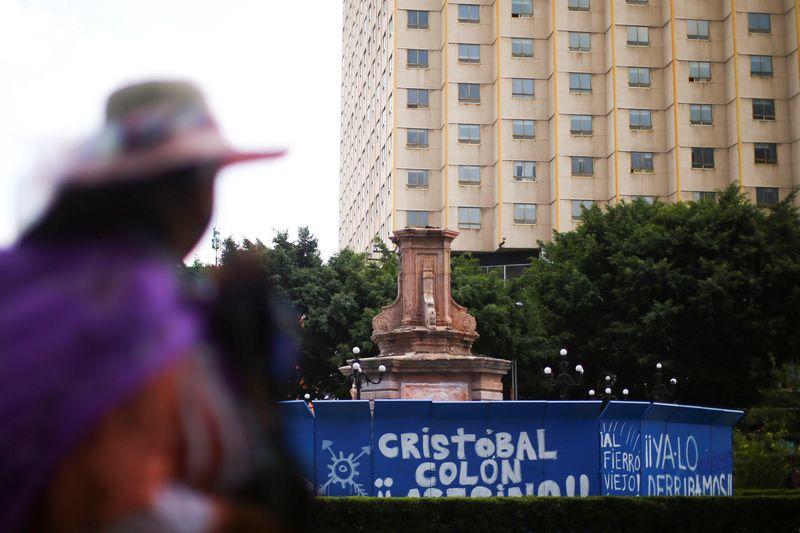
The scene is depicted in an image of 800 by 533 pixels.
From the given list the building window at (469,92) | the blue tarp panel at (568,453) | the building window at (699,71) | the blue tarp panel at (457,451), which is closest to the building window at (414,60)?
the building window at (469,92)

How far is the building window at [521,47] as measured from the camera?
6297cm

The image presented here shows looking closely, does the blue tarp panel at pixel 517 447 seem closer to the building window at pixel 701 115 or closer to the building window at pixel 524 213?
the building window at pixel 524 213

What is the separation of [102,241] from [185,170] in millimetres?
111

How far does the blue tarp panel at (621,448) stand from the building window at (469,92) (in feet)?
153

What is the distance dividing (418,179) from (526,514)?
47.8 metres

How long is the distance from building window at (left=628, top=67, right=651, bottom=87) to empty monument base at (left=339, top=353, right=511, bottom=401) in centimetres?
4463

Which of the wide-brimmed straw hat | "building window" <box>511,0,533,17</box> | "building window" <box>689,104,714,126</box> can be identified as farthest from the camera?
"building window" <box>511,0,533,17</box>

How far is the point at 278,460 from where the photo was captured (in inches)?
41.8

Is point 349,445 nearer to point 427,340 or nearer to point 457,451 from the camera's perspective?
point 457,451

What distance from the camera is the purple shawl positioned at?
933mm

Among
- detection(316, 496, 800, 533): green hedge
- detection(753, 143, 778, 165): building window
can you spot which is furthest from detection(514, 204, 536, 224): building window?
detection(316, 496, 800, 533): green hedge

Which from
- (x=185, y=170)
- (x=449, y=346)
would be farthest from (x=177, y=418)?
(x=449, y=346)

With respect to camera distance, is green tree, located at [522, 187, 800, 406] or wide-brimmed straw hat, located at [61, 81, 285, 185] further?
green tree, located at [522, 187, 800, 406]

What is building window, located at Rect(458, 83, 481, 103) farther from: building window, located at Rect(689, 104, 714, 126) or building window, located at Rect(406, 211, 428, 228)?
building window, located at Rect(689, 104, 714, 126)
